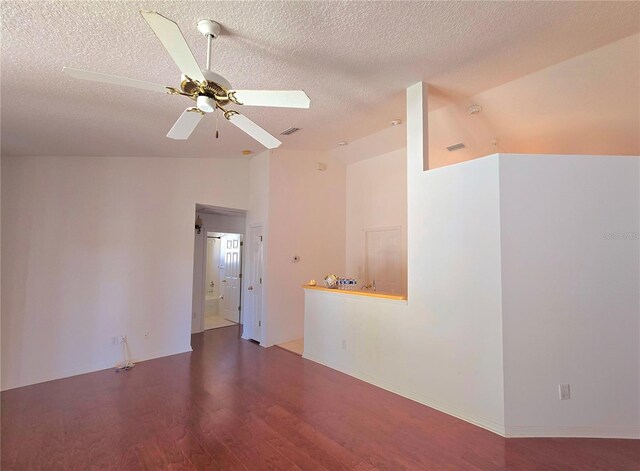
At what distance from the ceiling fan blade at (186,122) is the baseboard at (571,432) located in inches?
139

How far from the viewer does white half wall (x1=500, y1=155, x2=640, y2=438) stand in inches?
101

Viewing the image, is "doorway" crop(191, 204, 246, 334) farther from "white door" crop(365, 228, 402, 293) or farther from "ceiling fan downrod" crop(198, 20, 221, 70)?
"ceiling fan downrod" crop(198, 20, 221, 70)

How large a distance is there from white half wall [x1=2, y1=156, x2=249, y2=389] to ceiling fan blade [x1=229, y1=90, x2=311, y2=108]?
10.9 ft

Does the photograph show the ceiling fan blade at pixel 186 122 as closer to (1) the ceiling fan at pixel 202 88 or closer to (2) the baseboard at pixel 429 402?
(1) the ceiling fan at pixel 202 88

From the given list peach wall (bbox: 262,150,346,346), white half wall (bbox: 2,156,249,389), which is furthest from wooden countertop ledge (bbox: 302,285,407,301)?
white half wall (bbox: 2,156,249,389)

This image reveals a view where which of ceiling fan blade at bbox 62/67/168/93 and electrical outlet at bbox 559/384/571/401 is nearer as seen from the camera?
ceiling fan blade at bbox 62/67/168/93

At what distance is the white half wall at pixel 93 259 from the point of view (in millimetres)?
3680

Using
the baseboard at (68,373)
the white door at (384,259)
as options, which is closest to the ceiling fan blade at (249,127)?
the white door at (384,259)

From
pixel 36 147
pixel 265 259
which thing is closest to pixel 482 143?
pixel 265 259

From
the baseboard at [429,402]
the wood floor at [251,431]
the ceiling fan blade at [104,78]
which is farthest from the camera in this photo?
the baseboard at [429,402]

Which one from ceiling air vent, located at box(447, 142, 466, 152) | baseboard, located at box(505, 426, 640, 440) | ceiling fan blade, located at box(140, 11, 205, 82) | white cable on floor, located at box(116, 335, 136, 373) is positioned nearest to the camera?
ceiling fan blade, located at box(140, 11, 205, 82)

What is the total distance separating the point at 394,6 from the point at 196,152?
369 cm

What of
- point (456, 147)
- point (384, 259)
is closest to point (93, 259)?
point (384, 259)

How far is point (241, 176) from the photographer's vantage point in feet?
18.7
